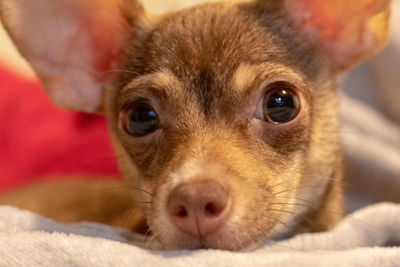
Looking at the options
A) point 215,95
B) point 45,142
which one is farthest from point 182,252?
point 45,142

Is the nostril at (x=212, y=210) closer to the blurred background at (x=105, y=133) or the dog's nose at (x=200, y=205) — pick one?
the dog's nose at (x=200, y=205)

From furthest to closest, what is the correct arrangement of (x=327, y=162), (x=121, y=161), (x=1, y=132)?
1. (x=1, y=132)
2. (x=121, y=161)
3. (x=327, y=162)

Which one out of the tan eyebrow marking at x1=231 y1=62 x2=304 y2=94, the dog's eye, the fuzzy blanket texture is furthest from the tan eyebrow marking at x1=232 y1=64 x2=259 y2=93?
the fuzzy blanket texture

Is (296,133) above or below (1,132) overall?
below

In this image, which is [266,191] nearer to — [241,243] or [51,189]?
[241,243]

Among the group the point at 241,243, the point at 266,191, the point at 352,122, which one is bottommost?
the point at 241,243

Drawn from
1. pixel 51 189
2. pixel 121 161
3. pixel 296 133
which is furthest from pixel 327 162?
pixel 51 189
